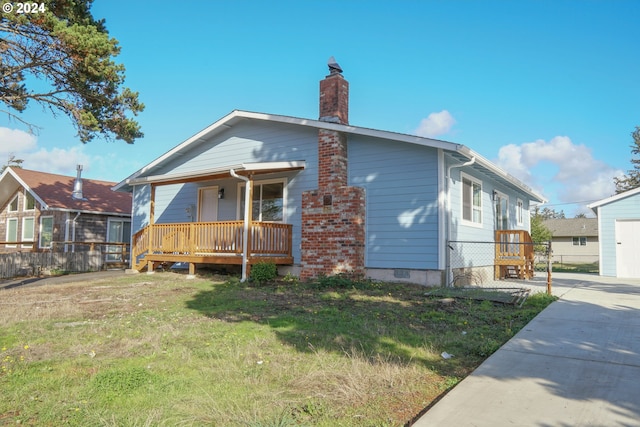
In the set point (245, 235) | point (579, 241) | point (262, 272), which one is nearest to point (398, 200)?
point (262, 272)

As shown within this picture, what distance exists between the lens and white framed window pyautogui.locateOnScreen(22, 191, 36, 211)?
2166cm

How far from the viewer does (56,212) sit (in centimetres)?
1972

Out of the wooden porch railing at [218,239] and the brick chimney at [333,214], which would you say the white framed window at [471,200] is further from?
the wooden porch railing at [218,239]

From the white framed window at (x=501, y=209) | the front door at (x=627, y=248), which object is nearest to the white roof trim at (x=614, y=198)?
the front door at (x=627, y=248)

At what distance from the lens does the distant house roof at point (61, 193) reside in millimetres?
19750

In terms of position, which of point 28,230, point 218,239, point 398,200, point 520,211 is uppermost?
point 520,211

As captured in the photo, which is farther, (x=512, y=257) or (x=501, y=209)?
(x=501, y=209)

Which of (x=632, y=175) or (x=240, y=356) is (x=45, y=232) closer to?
(x=240, y=356)

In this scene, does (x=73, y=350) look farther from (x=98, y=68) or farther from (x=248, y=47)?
(x=248, y=47)

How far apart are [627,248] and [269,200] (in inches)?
527

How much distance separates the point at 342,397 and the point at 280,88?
12.6m

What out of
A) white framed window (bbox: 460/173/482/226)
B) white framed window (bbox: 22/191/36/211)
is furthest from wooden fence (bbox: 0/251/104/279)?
white framed window (bbox: 460/173/482/226)

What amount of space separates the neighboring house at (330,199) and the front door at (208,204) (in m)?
0.03

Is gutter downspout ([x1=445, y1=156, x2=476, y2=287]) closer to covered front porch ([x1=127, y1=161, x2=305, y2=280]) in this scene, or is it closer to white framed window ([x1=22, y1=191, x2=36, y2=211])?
covered front porch ([x1=127, y1=161, x2=305, y2=280])
